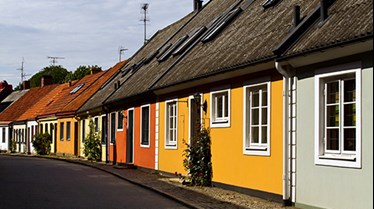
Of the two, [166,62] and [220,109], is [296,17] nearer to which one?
[220,109]

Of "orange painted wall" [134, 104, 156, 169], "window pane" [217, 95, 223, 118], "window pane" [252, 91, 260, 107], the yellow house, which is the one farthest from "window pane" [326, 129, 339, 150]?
"orange painted wall" [134, 104, 156, 169]

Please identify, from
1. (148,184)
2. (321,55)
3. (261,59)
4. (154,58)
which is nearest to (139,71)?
(154,58)

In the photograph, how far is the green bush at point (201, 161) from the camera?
16.8 metres

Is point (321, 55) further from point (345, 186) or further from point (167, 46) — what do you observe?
point (167, 46)

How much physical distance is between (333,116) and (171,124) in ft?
33.0

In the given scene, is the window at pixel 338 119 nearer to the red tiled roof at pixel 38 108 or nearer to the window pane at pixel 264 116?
the window pane at pixel 264 116

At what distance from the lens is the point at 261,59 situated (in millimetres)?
13047

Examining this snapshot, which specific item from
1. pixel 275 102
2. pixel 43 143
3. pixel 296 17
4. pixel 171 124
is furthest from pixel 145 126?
pixel 43 143

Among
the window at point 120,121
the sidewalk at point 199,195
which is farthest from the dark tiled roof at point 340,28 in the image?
the window at point 120,121

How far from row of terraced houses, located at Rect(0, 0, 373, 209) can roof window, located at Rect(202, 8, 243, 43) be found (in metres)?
0.04

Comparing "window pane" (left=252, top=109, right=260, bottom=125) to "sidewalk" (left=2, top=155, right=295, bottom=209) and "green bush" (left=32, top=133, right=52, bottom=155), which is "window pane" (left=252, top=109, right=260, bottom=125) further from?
"green bush" (left=32, top=133, right=52, bottom=155)

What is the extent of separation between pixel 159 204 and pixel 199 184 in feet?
11.1

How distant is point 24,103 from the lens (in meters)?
62.7

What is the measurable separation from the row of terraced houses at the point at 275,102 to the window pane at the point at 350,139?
2 cm
